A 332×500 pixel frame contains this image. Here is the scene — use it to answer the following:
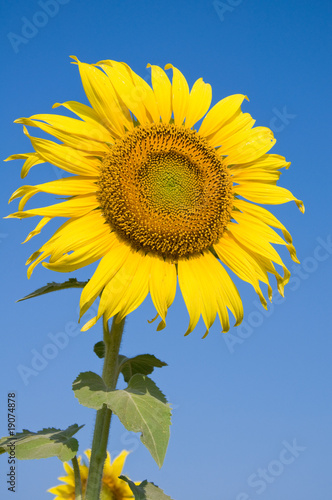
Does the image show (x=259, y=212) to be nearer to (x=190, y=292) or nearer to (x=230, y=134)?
(x=230, y=134)

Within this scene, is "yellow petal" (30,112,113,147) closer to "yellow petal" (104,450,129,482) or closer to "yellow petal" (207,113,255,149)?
"yellow petal" (207,113,255,149)

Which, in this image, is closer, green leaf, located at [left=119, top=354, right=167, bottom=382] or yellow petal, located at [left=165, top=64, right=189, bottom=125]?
green leaf, located at [left=119, top=354, right=167, bottom=382]

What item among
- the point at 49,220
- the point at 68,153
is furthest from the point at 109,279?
the point at 68,153

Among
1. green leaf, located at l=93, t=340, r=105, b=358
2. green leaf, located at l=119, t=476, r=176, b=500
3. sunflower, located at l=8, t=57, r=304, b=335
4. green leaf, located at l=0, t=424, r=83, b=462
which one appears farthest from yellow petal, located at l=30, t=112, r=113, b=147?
green leaf, located at l=119, t=476, r=176, b=500

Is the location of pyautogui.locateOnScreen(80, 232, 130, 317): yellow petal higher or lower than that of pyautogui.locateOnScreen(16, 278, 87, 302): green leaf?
higher

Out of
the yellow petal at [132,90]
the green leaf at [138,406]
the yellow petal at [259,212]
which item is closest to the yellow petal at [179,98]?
the yellow petal at [132,90]

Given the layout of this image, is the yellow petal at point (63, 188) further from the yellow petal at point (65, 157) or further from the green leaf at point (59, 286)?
the green leaf at point (59, 286)

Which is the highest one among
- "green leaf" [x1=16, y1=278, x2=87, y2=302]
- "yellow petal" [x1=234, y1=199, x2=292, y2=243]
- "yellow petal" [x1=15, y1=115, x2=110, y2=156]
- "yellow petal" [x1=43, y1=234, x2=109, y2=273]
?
"yellow petal" [x1=234, y1=199, x2=292, y2=243]
